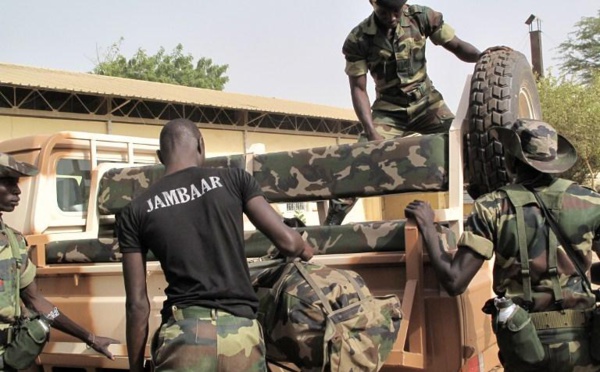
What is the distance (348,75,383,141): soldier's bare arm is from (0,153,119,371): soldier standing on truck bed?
6.66 ft

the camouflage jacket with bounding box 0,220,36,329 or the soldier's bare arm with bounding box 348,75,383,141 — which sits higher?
the soldier's bare arm with bounding box 348,75,383,141

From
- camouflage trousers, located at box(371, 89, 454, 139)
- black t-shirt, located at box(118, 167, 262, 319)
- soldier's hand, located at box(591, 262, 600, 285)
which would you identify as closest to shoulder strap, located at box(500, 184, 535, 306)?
soldier's hand, located at box(591, 262, 600, 285)

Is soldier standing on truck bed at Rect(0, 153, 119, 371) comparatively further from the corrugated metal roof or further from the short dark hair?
the corrugated metal roof

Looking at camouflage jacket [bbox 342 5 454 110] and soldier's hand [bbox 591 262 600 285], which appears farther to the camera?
camouflage jacket [bbox 342 5 454 110]

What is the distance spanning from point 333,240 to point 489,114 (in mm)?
1011

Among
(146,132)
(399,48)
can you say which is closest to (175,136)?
(399,48)

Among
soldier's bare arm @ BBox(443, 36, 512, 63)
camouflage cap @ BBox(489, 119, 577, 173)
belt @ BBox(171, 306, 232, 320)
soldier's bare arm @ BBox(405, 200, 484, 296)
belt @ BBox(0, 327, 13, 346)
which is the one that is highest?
soldier's bare arm @ BBox(443, 36, 512, 63)

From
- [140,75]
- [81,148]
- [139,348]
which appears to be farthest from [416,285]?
[140,75]

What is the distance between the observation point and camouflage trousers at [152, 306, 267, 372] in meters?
2.42

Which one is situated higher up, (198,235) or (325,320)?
(198,235)

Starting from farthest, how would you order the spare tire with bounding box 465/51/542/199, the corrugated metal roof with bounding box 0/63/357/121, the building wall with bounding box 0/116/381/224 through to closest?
the corrugated metal roof with bounding box 0/63/357/121, the building wall with bounding box 0/116/381/224, the spare tire with bounding box 465/51/542/199

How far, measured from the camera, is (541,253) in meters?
2.71

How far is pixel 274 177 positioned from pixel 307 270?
1255 millimetres

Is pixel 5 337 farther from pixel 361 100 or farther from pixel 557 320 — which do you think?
pixel 361 100
